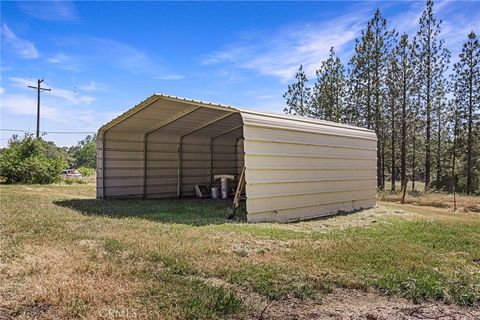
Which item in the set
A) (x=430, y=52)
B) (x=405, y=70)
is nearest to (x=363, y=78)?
(x=405, y=70)

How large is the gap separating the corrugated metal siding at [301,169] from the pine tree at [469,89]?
13380 mm

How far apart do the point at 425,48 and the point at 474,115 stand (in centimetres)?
533

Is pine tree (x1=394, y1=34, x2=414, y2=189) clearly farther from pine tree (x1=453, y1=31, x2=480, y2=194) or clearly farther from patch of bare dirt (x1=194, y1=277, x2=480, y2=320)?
patch of bare dirt (x1=194, y1=277, x2=480, y2=320)

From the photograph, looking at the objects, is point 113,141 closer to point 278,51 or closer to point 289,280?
point 278,51

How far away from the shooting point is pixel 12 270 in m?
4.34

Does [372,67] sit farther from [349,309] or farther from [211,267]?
[349,309]

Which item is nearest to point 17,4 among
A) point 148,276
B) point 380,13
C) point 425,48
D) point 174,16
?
point 174,16

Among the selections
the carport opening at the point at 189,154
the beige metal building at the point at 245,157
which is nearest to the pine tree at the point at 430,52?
the beige metal building at the point at 245,157

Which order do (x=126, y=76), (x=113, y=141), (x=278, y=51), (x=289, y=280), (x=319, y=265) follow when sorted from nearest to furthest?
(x=289, y=280) < (x=319, y=265) < (x=278, y=51) < (x=113, y=141) < (x=126, y=76)

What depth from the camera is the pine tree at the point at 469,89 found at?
2186cm

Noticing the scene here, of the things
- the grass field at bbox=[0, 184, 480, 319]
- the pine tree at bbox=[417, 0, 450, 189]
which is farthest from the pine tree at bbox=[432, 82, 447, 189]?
the grass field at bbox=[0, 184, 480, 319]

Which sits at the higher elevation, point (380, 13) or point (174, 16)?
point (380, 13)

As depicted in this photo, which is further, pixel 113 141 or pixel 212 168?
pixel 212 168

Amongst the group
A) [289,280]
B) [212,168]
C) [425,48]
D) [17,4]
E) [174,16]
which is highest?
[425,48]
